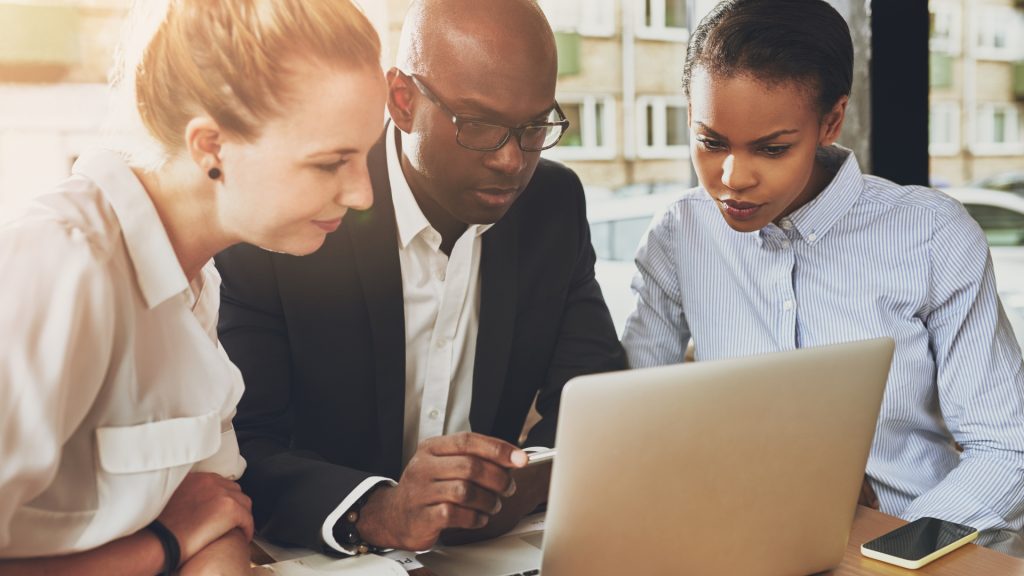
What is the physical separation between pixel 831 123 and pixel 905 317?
375mm

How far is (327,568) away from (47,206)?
0.55 meters

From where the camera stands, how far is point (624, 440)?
0.92 m

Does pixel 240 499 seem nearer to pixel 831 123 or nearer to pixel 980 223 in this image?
pixel 831 123

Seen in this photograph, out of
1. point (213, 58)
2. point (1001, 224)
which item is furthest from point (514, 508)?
point (1001, 224)

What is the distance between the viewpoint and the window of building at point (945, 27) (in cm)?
334

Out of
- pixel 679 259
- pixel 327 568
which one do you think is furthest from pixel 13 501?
pixel 679 259

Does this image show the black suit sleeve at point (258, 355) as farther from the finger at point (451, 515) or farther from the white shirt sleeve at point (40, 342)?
the white shirt sleeve at point (40, 342)

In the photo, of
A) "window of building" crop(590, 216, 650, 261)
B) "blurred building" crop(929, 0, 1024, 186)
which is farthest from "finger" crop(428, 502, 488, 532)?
"blurred building" crop(929, 0, 1024, 186)

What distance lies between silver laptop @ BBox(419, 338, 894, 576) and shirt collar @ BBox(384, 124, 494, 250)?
0.68 meters

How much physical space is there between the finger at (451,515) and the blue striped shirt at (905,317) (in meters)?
0.82

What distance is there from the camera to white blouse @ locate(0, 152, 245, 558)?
85cm

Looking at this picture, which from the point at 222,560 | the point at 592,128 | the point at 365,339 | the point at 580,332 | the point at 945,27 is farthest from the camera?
the point at 592,128

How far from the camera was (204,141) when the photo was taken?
105 centimetres

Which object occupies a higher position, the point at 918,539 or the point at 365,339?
the point at 365,339
